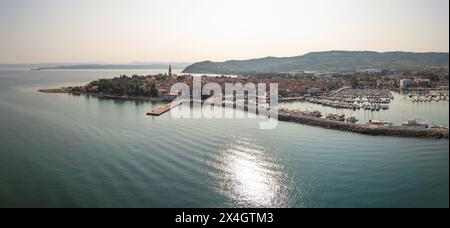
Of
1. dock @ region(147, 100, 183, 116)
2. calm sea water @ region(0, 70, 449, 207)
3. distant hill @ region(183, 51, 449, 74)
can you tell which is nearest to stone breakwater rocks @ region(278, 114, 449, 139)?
calm sea water @ region(0, 70, 449, 207)

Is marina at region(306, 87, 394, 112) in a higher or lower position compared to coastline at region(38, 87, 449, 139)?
higher

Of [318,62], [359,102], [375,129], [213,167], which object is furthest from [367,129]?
[318,62]

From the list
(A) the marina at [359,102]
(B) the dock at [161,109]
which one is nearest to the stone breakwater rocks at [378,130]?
(A) the marina at [359,102]

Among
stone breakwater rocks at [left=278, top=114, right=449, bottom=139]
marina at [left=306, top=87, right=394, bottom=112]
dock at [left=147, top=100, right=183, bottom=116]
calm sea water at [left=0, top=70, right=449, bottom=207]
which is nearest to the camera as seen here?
calm sea water at [left=0, top=70, right=449, bottom=207]

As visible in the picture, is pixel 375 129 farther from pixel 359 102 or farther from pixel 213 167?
pixel 359 102

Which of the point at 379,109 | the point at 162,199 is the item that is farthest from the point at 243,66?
the point at 162,199

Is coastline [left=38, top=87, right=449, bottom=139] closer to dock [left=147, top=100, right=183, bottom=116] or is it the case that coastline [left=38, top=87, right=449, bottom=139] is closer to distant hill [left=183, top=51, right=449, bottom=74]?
dock [left=147, top=100, right=183, bottom=116]

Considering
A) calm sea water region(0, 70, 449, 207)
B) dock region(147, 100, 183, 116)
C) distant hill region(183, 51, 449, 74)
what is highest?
distant hill region(183, 51, 449, 74)
